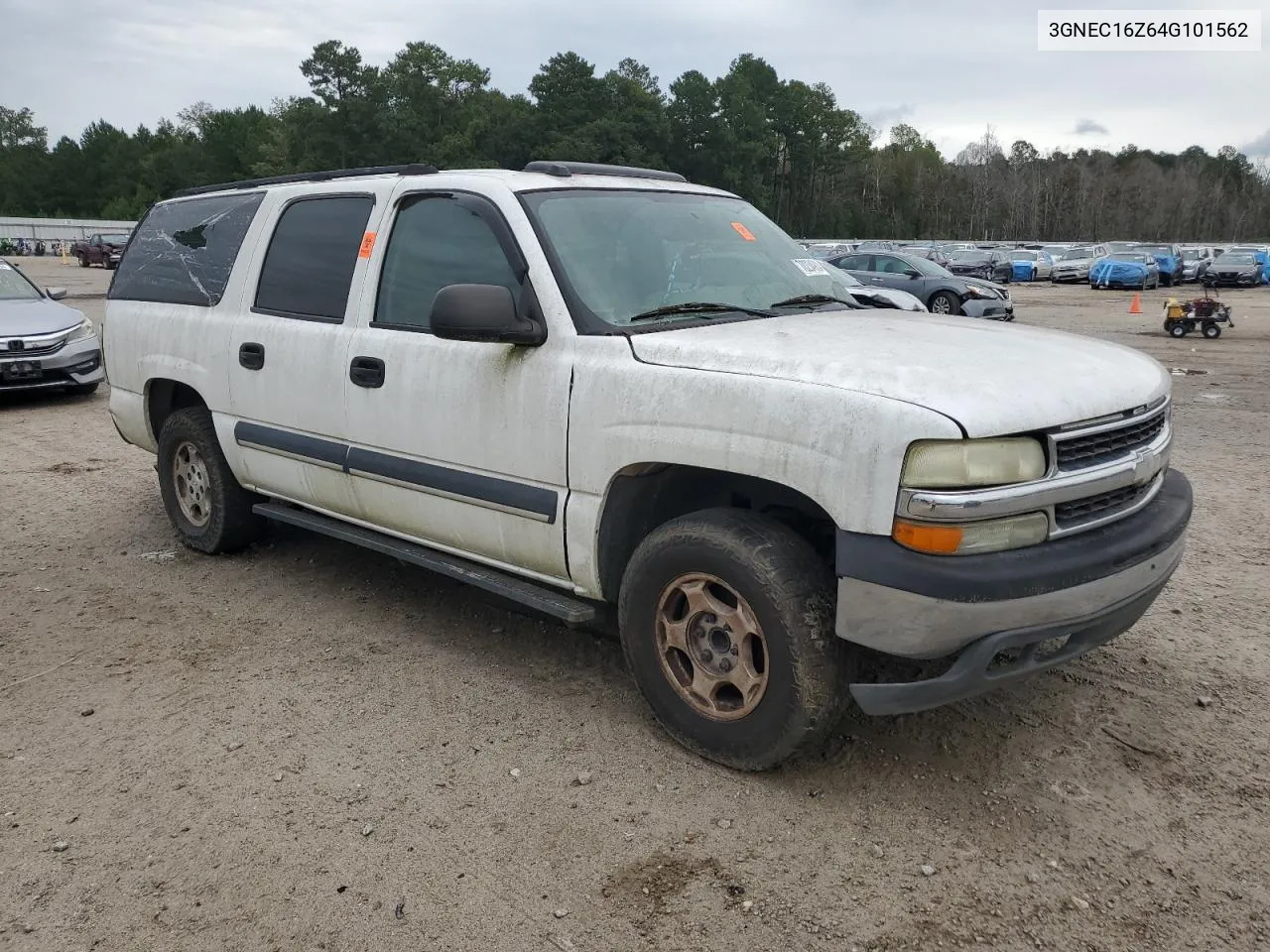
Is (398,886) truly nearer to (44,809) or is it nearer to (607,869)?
(607,869)

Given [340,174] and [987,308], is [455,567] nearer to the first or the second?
[340,174]

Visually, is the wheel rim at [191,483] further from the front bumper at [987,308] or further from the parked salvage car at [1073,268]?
the parked salvage car at [1073,268]

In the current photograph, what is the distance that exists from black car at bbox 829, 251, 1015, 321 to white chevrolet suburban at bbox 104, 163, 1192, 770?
16497 mm

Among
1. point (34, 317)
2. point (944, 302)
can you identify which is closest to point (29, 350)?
point (34, 317)

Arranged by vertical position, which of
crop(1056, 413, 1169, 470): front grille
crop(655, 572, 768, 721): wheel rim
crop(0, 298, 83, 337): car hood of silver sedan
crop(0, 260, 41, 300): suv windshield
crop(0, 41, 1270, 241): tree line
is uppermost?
crop(0, 41, 1270, 241): tree line

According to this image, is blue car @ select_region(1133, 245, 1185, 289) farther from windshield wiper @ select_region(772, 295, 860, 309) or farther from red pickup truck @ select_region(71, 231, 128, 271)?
red pickup truck @ select_region(71, 231, 128, 271)

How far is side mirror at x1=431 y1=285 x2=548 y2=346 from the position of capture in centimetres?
334

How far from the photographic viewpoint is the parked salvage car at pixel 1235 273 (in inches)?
1390

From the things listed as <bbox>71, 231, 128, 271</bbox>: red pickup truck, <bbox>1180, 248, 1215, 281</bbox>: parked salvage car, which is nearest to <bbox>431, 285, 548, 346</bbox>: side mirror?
<bbox>1180, 248, 1215, 281</bbox>: parked salvage car

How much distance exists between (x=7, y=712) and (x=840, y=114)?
365 feet

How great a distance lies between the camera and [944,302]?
21.1m

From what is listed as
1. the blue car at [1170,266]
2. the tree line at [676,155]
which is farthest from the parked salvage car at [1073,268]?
the tree line at [676,155]

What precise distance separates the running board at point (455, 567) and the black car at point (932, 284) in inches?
651

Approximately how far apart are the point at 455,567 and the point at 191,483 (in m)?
2.31
